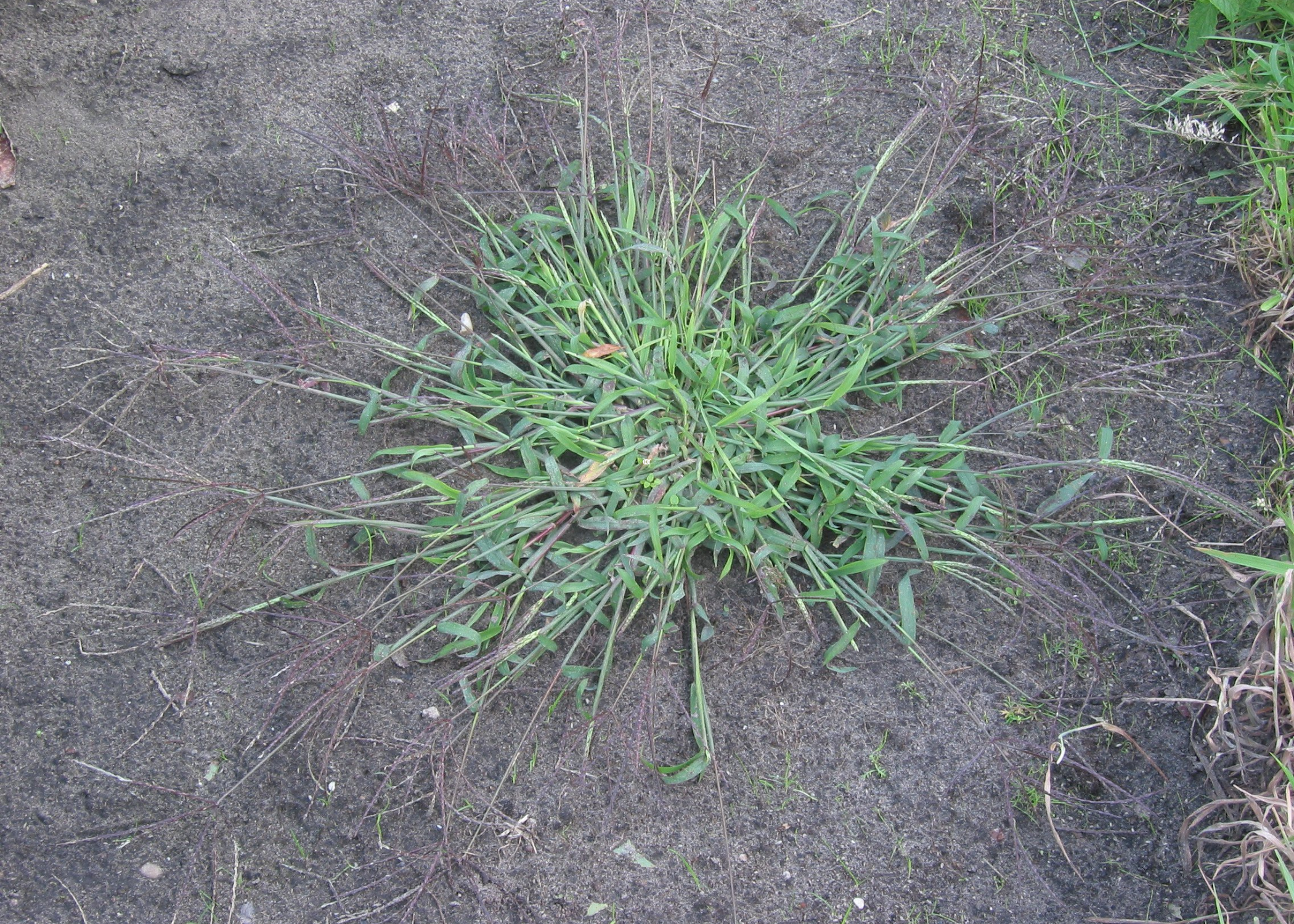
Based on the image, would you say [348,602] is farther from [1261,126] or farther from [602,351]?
[1261,126]

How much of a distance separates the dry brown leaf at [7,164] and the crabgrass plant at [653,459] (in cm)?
93

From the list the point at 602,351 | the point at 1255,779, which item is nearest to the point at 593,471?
the point at 602,351

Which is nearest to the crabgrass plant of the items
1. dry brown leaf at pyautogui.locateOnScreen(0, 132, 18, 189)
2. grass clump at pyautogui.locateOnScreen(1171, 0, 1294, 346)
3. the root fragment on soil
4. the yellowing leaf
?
the yellowing leaf

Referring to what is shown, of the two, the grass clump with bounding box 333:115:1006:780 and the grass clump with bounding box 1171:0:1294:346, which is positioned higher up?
the grass clump with bounding box 1171:0:1294:346

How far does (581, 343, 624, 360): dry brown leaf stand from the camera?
1.84 meters

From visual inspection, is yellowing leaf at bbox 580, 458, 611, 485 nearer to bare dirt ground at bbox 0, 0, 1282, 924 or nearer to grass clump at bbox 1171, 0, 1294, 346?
bare dirt ground at bbox 0, 0, 1282, 924

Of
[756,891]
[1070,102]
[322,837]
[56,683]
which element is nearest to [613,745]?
[756,891]

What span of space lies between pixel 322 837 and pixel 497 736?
0.34m

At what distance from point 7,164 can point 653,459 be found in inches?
65.6

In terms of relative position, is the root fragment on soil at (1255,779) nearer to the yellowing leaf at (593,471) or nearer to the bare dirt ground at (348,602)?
the bare dirt ground at (348,602)

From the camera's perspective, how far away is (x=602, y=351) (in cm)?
185

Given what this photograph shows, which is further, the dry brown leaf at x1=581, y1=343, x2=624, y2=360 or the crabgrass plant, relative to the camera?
the dry brown leaf at x1=581, y1=343, x2=624, y2=360

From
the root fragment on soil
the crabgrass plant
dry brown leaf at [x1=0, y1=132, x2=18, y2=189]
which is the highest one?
dry brown leaf at [x1=0, y1=132, x2=18, y2=189]

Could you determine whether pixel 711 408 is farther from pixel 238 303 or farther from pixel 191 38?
pixel 191 38
